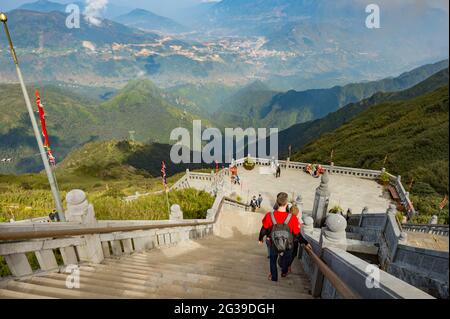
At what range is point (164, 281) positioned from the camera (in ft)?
14.2

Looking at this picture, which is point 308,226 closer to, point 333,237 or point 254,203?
point 333,237

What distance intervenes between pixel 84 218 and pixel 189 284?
85.7 inches

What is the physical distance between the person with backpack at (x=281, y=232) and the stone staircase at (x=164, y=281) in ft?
1.46

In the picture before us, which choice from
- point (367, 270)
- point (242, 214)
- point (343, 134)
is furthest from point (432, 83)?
point (367, 270)

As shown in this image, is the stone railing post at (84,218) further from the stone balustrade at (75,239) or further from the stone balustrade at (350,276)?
the stone balustrade at (350,276)

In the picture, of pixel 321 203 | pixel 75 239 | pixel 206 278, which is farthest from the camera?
pixel 321 203

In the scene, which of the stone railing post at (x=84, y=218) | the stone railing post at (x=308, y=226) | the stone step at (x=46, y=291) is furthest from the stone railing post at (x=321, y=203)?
the stone step at (x=46, y=291)

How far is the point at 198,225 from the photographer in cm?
1075

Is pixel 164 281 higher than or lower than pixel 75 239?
lower

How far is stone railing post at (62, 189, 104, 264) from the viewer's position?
4535 mm

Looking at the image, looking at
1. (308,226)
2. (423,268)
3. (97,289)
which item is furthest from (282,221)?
(97,289)

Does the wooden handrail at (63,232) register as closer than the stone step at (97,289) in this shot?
Yes

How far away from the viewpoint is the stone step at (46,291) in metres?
3.32
